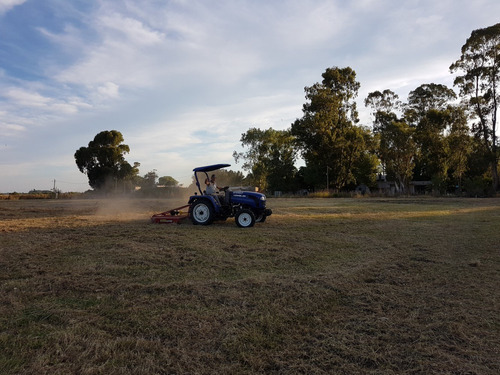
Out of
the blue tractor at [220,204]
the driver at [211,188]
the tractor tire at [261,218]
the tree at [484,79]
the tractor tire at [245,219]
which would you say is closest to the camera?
the tractor tire at [245,219]

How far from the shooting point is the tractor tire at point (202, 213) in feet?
36.4

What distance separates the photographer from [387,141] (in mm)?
46594

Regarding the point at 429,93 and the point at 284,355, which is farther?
the point at 429,93

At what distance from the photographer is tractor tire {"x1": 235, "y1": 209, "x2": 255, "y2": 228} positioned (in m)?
10.7

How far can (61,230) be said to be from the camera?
9.73 meters

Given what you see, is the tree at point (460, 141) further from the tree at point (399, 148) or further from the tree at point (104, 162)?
the tree at point (104, 162)

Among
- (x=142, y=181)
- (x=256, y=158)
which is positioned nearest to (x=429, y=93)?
(x=256, y=158)

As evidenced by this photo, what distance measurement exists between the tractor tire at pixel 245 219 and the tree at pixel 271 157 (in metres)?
46.2

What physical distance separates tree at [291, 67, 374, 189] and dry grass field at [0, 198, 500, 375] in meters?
38.5

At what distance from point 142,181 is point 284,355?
88.4 m

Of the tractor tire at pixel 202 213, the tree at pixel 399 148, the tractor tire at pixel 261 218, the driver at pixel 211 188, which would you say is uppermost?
the tree at pixel 399 148

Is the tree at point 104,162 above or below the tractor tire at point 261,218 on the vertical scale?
above

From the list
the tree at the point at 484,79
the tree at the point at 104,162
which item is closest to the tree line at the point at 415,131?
the tree at the point at 484,79

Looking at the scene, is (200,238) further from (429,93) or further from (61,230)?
(429,93)
